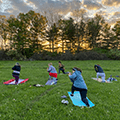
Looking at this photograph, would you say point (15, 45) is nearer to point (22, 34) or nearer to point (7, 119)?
point (22, 34)

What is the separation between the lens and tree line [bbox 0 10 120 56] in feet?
138

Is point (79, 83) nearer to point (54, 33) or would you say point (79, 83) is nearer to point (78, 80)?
point (78, 80)

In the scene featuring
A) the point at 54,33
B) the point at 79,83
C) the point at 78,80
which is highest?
the point at 54,33

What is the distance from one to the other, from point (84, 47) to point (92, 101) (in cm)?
4706

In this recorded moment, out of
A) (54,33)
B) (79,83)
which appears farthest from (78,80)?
(54,33)

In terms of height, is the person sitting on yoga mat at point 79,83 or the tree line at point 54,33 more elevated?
the tree line at point 54,33

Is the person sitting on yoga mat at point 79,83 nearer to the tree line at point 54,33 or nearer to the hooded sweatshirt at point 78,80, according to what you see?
the hooded sweatshirt at point 78,80

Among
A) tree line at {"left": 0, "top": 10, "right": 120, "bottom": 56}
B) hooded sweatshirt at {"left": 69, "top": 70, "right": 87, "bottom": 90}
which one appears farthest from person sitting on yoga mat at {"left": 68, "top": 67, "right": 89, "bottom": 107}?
tree line at {"left": 0, "top": 10, "right": 120, "bottom": 56}

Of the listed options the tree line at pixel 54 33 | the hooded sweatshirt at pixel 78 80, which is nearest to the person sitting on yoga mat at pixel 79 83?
the hooded sweatshirt at pixel 78 80

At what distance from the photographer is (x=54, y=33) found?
155 ft

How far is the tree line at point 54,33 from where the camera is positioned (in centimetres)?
4209

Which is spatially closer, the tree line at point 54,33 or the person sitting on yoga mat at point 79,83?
the person sitting on yoga mat at point 79,83

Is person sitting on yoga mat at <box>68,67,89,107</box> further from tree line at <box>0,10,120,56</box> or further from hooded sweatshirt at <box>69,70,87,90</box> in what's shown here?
tree line at <box>0,10,120,56</box>

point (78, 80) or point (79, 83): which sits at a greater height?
point (78, 80)
